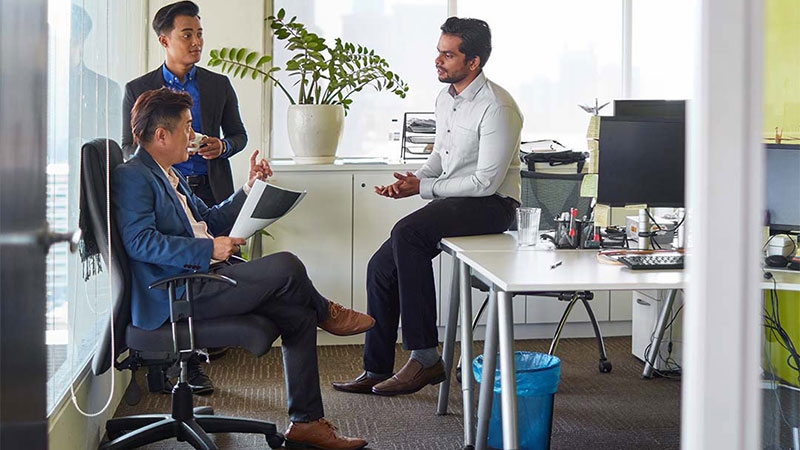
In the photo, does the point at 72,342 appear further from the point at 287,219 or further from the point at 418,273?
the point at 287,219

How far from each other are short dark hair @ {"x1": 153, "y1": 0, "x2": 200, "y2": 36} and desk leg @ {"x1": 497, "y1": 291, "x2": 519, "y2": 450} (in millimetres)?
2015

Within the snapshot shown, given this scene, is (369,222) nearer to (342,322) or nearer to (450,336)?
(450,336)

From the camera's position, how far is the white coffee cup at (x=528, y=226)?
3168 mm

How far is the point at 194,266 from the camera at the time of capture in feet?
9.49

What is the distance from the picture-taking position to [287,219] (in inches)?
185

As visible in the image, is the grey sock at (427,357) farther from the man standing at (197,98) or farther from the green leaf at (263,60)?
the green leaf at (263,60)

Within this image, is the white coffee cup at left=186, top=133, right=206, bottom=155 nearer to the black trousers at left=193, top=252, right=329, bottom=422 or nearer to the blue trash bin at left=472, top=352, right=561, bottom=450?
the black trousers at left=193, top=252, right=329, bottom=422

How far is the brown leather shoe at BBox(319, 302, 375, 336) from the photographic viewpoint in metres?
3.29

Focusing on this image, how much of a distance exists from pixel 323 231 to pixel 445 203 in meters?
1.20

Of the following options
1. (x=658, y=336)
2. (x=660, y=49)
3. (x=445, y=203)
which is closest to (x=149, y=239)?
(x=445, y=203)

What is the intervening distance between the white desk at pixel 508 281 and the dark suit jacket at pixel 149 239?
33.9 inches

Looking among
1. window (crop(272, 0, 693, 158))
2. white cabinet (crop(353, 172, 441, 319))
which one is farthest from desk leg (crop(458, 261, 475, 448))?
window (crop(272, 0, 693, 158))

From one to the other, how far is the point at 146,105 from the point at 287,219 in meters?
1.71

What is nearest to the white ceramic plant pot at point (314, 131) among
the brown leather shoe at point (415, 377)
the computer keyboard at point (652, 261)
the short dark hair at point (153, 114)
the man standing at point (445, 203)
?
the man standing at point (445, 203)
